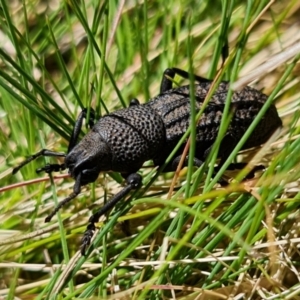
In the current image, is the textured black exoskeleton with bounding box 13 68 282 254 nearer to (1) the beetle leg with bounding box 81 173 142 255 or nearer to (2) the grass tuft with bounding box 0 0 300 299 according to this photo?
(1) the beetle leg with bounding box 81 173 142 255

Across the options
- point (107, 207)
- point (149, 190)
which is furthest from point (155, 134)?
point (107, 207)

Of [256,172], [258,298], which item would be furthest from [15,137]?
[258,298]

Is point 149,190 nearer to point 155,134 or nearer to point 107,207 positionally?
point 155,134

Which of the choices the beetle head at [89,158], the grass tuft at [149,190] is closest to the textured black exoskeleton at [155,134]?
the beetle head at [89,158]

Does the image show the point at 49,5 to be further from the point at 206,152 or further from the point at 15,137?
the point at 206,152

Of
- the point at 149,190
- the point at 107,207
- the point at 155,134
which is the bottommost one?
the point at 149,190

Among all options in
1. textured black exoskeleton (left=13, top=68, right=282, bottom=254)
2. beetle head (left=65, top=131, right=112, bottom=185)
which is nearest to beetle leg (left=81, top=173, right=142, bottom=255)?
textured black exoskeleton (left=13, top=68, right=282, bottom=254)

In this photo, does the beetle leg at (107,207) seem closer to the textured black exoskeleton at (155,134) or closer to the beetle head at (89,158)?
the textured black exoskeleton at (155,134)

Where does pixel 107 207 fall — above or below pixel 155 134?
below
